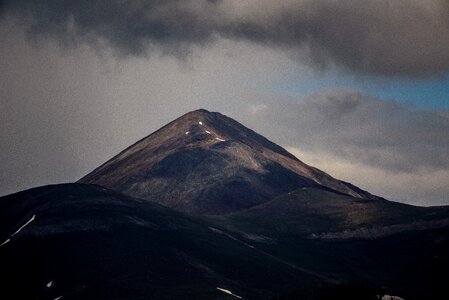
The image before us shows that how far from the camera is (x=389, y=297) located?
19725 cm

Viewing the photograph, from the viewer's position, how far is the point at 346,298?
189m

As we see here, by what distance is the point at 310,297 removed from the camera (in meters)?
198

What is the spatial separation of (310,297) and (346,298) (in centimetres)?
1202

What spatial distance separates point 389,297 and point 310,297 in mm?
18700

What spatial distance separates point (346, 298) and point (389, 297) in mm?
14158
